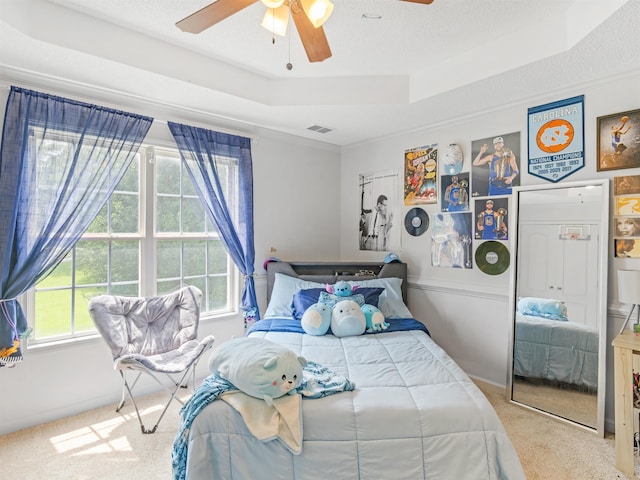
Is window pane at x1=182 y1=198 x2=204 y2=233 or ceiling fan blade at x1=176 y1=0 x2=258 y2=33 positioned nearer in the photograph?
ceiling fan blade at x1=176 y1=0 x2=258 y2=33

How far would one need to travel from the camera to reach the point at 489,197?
3.10 m

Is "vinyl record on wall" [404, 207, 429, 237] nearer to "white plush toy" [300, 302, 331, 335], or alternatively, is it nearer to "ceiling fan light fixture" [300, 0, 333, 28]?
"white plush toy" [300, 302, 331, 335]

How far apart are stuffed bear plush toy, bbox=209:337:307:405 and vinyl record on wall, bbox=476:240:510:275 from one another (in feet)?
6.87

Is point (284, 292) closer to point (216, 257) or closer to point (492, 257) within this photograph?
point (216, 257)

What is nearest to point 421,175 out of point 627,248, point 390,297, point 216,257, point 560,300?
point 390,297

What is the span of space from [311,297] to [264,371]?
4.92 ft

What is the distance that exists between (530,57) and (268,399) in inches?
100

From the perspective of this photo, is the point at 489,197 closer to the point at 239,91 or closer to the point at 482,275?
the point at 482,275

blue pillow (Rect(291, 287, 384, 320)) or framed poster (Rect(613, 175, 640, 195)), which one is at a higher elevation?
framed poster (Rect(613, 175, 640, 195))

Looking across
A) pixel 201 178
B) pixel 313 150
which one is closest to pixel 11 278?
pixel 201 178

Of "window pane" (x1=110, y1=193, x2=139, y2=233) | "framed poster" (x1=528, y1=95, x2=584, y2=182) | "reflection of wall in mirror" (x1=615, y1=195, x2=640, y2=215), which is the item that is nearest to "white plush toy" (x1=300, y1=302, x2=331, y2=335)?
"window pane" (x1=110, y1=193, x2=139, y2=233)

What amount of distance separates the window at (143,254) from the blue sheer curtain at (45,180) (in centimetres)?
22

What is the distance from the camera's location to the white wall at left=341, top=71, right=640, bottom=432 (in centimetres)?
246

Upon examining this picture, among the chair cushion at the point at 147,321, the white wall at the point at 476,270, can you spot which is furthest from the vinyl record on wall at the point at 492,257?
the chair cushion at the point at 147,321
